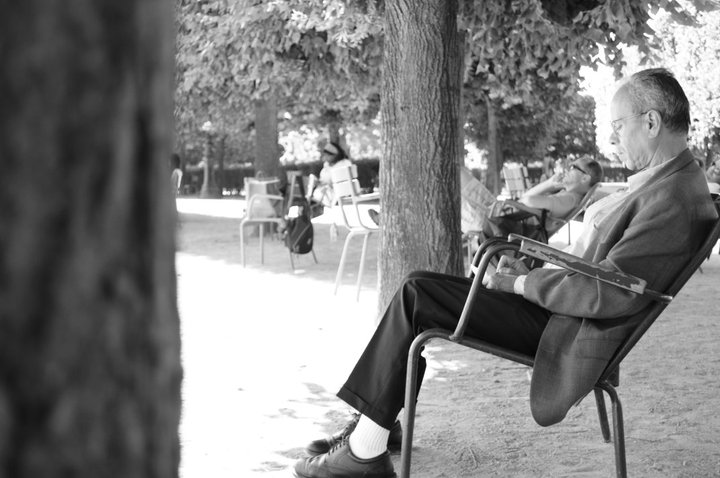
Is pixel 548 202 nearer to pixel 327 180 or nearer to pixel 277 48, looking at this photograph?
pixel 327 180

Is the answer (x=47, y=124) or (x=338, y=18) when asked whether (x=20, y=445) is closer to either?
(x=47, y=124)

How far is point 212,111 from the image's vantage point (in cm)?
2027

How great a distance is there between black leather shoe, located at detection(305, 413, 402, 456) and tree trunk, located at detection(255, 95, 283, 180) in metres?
13.1

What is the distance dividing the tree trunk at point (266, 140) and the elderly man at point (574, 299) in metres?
13.5

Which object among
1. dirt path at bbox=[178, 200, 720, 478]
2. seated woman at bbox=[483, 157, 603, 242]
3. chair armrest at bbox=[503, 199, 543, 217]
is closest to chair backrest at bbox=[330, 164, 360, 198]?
dirt path at bbox=[178, 200, 720, 478]

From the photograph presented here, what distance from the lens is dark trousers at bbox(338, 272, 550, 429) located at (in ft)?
11.0

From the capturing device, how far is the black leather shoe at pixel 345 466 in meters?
3.47

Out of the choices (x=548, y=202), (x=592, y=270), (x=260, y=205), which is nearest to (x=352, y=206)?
(x=548, y=202)

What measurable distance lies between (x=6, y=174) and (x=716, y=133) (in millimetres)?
34660

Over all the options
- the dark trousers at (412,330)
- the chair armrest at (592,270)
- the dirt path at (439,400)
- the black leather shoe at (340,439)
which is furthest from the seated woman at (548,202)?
the chair armrest at (592,270)

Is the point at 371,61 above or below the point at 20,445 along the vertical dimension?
above

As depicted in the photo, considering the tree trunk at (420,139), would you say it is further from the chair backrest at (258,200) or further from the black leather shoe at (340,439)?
the chair backrest at (258,200)

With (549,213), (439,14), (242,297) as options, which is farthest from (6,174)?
(242,297)

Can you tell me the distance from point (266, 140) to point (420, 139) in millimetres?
10999
